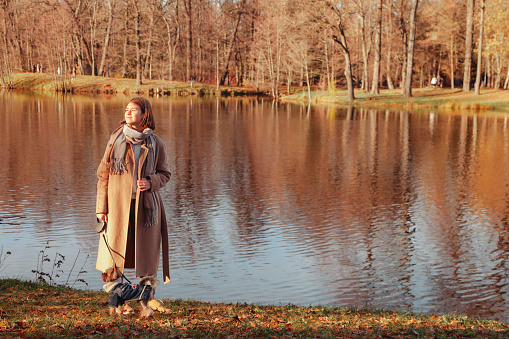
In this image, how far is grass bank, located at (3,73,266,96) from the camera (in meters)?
69.8

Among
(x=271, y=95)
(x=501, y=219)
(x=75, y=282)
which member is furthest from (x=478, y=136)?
(x=271, y=95)

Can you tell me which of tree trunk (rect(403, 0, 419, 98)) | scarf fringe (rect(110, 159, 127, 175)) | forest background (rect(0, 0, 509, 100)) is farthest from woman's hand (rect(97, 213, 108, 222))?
forest background (rect(0, 0, 509, 100))

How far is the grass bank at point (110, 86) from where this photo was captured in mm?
69812

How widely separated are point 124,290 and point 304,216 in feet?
25.9

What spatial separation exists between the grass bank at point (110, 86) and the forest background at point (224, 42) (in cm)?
161

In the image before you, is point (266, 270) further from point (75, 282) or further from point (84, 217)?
point (84, 217)

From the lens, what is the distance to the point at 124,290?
6.04 m

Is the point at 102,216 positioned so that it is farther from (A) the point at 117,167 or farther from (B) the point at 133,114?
(B) the point at 133,114

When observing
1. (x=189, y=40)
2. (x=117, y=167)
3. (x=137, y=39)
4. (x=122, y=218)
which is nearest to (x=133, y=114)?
(x=117, y=167)

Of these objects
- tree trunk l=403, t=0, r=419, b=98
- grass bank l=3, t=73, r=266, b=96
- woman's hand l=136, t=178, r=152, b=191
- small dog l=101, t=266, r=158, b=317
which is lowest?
small dog l=101, t=266, r=158, b=317

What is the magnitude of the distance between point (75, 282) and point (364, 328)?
482 cm

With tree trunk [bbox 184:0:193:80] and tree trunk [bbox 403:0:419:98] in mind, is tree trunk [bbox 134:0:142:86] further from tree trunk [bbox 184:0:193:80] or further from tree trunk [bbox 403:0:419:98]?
tree trunk [bbox 403:0:419:98]

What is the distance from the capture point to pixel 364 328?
605 centimetres

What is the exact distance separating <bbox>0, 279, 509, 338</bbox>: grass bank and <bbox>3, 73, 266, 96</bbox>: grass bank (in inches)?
2480
